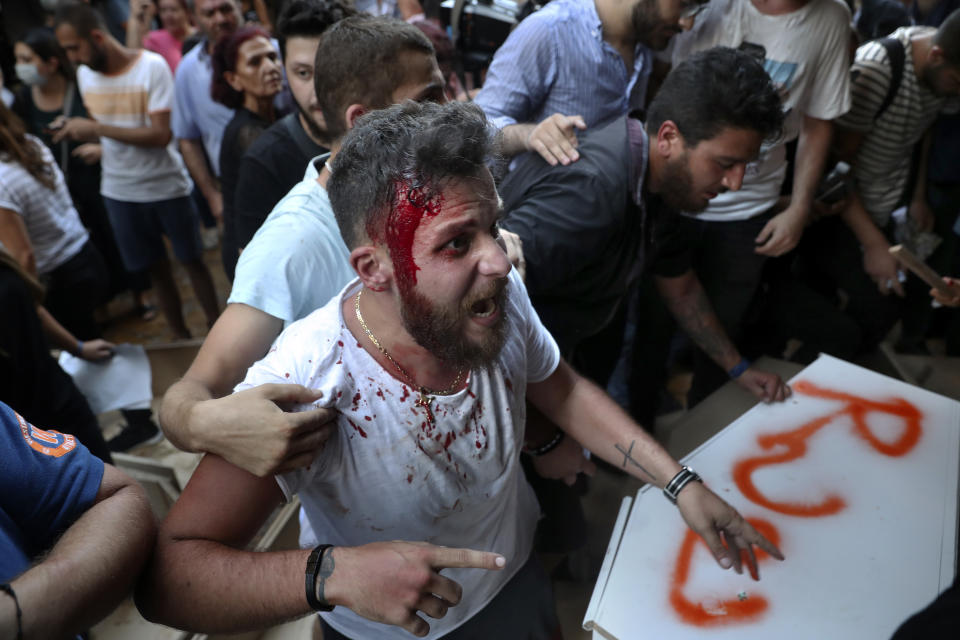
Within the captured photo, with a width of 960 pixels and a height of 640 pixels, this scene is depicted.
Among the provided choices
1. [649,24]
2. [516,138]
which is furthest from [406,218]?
[649,24]

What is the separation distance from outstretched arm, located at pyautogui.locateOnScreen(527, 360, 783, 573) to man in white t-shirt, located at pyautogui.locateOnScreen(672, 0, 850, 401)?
1228mm

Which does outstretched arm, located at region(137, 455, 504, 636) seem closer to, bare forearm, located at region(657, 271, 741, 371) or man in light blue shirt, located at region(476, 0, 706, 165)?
bare forearm, located at region(657, 271, 741, 371)

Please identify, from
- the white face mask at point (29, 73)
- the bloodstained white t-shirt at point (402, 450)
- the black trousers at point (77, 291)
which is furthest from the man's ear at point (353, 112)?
the white face mask at point (29, 73)

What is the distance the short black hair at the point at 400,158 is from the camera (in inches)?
43.7

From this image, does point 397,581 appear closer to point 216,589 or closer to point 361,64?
point 216,589

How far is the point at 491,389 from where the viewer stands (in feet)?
4.33

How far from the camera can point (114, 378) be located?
287cm

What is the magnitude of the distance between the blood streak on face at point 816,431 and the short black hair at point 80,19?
3838 mm

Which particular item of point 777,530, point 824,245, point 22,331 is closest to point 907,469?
point 777,530

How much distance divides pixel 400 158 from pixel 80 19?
3371mm

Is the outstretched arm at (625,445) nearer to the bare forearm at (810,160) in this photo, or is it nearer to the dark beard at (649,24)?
the dark beard at (649,24)

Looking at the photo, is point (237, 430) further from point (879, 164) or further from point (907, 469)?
point (879, 164)

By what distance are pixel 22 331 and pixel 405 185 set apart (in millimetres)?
1484

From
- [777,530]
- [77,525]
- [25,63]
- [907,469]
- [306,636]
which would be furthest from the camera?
[25,63]
